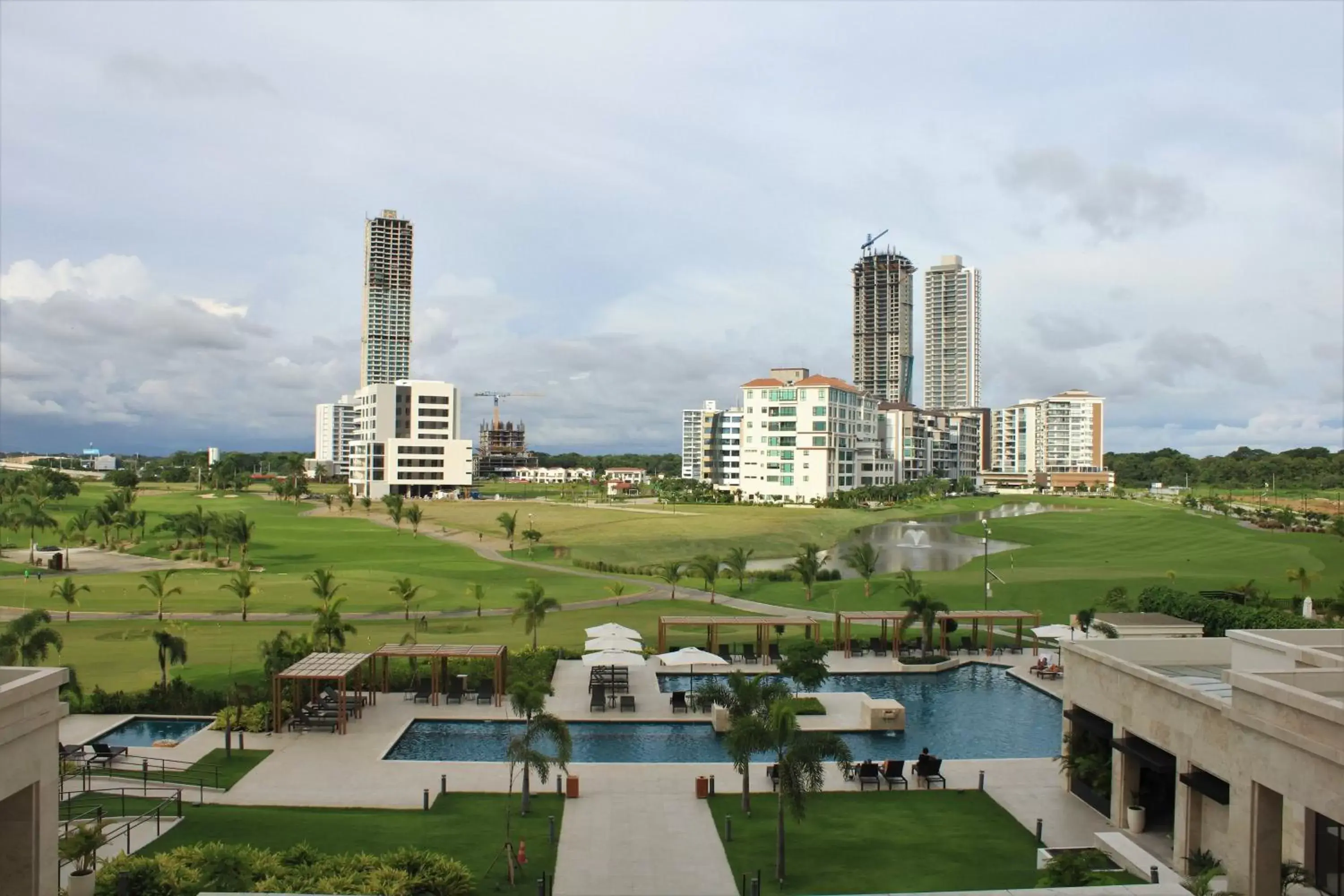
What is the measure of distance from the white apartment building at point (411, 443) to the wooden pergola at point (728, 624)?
10740 cm

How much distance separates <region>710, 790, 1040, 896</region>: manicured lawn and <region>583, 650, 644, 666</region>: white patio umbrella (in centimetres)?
830

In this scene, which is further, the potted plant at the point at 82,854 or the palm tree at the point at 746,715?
the palm tree at the point at 746,715

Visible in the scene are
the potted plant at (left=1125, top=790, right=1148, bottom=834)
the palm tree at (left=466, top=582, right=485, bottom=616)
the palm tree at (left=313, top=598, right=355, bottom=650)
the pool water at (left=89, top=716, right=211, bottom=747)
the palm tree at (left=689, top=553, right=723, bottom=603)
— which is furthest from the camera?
the palm tree at (left=689, top=553, right=723, bottom=603)

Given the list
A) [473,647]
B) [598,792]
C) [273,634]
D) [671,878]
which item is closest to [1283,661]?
[671,878]

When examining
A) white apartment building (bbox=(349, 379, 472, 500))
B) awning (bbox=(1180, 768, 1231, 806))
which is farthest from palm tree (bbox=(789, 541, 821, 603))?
white apartment building (bbox=(349, 379, 472, 500))

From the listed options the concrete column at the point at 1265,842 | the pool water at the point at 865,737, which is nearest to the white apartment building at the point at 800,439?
the pool water at the point at 865,737

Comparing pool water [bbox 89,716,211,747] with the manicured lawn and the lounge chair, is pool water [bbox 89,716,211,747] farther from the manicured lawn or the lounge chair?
the lounge chair

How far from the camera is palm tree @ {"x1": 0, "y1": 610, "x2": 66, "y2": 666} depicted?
86.3 feet

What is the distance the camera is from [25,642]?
1061 inches

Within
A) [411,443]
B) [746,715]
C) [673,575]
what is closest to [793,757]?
[746,715]

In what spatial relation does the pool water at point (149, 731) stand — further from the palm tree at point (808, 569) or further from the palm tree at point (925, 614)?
the palm tree at point (808, 569)

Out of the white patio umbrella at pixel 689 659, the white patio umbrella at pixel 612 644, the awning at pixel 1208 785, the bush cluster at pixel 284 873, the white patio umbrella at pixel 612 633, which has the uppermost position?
the awning at pixel 1208 785

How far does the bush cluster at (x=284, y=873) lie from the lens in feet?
46.9

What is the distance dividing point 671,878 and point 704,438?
507ft
